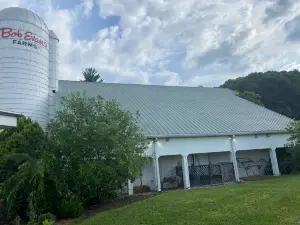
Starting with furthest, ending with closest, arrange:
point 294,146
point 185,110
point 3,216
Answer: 1. point 185,110
2. point 294,146
3. point 3,216

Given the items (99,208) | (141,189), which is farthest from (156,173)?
(99,208)

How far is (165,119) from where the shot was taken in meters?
15.8

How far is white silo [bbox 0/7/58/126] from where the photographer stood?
42.2ft

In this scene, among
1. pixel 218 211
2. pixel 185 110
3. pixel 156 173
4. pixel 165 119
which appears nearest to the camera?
pixel 218 211

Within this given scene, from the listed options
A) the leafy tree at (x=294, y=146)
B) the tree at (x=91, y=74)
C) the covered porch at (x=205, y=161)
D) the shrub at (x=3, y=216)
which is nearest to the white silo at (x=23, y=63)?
the shrub at (x=3, y=216)

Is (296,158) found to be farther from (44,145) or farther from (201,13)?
(44,145)

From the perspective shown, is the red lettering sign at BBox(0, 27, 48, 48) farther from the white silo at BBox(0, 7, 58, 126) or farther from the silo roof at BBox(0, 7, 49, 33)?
the silo roof at BBox(0, 7, 49, 33)

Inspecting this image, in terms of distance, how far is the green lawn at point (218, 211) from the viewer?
21.1 feet

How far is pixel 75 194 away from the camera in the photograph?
8.66m

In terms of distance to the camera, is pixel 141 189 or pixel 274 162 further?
pixel 274 162

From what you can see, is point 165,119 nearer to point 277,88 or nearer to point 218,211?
point 218,211

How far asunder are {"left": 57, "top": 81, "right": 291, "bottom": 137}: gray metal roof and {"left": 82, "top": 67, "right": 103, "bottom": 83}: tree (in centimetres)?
2022

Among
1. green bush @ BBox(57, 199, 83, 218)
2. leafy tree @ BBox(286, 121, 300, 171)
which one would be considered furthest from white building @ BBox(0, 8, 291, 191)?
green bush @ BBox(57, 199, 83, 218)

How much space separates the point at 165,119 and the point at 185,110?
8.95ft
